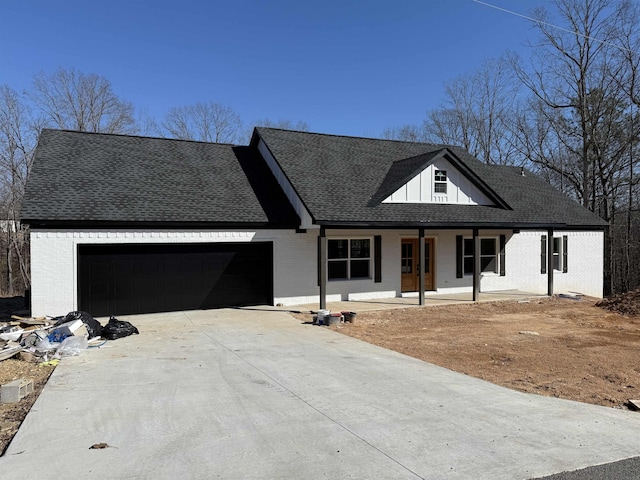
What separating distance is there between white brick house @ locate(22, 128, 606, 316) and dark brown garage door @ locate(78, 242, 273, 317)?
3 cm

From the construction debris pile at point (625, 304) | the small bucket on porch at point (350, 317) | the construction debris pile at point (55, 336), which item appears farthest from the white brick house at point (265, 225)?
the construction debris pile at point (625, 304)

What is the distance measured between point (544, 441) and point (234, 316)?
31.8 feet

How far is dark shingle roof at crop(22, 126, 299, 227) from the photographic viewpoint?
12.9m

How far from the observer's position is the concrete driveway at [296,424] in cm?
426

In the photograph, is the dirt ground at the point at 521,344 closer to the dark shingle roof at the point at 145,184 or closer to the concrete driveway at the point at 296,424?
the concrete driveway at the point at 296,424

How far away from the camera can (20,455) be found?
446 centimetres

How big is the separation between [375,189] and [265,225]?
4.41 m

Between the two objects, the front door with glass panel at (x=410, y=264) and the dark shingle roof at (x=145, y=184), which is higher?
the dark shingle roof at (x=145, y=184)

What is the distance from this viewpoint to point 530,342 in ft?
33.3

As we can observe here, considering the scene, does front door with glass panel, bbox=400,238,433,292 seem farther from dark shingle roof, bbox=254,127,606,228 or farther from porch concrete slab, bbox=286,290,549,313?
dark shingle roof, bbox=254,127,606,228

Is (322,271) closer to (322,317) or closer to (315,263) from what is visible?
(322,317)

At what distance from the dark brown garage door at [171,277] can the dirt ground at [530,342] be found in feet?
12.9

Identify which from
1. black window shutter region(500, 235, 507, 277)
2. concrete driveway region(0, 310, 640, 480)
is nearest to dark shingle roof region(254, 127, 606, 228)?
black window shutter region(500, 235, 507, 277)

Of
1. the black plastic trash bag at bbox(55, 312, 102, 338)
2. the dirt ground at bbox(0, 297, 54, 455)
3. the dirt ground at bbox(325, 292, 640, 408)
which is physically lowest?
the dirt ground at bbox(325, 292, 640, 408)
